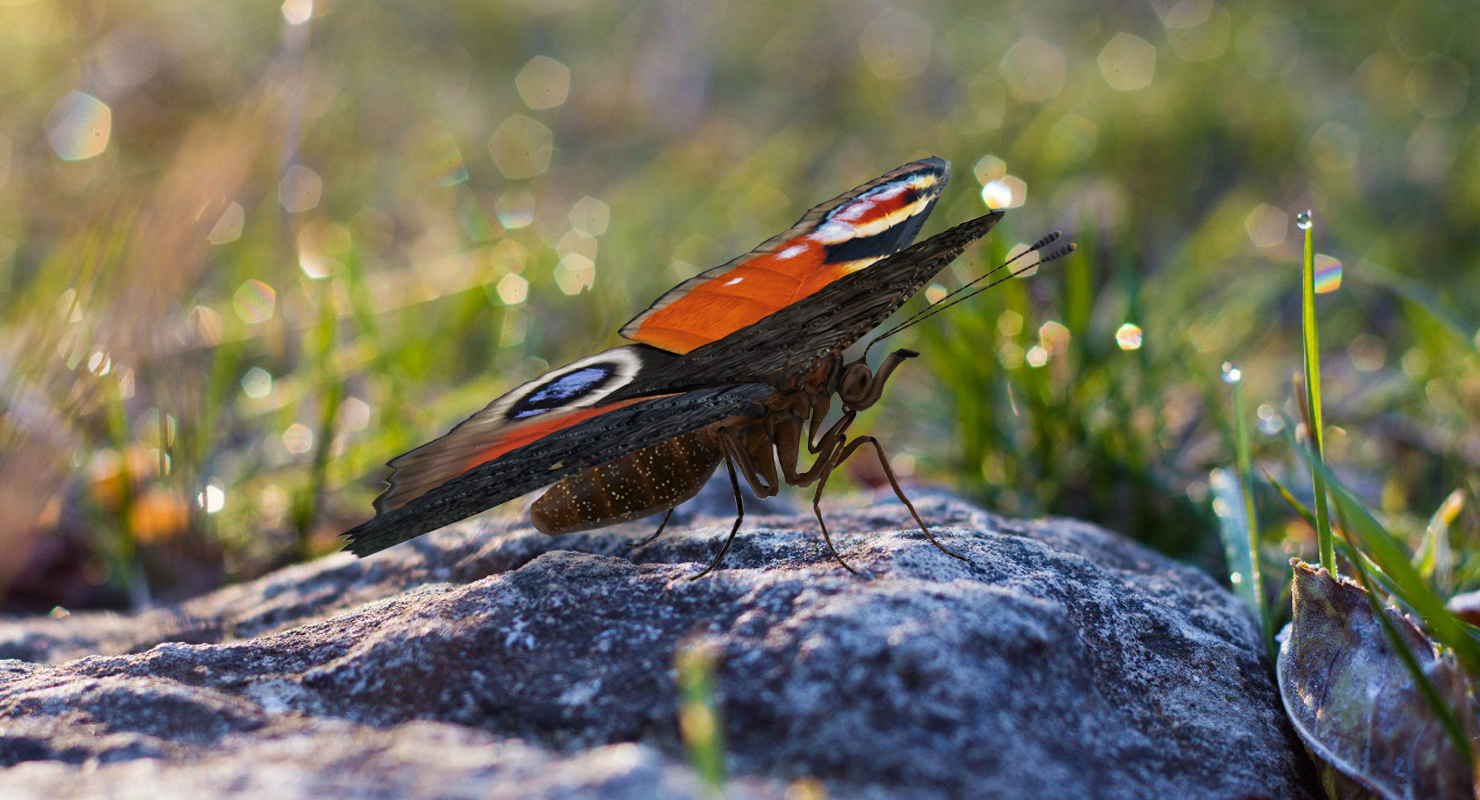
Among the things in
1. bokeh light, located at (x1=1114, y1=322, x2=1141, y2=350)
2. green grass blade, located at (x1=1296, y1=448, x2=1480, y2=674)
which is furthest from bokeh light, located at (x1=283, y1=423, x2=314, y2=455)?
green grass blade, located at (x1=1296, y1=448, x2=1480, y2=674)

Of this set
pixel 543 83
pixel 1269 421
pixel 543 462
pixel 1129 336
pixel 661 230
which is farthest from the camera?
pixel 543 83

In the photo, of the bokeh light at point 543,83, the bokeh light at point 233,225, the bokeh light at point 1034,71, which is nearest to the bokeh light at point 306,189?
Answer: the bokeh light at point 233,225

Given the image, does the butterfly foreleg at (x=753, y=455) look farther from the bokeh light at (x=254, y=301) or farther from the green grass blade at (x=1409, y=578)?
the bokeh light at (x=254, y=301)

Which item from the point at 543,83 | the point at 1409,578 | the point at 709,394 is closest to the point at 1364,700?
the point at 1409,578

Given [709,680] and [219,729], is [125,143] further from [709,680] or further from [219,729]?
[709,680]

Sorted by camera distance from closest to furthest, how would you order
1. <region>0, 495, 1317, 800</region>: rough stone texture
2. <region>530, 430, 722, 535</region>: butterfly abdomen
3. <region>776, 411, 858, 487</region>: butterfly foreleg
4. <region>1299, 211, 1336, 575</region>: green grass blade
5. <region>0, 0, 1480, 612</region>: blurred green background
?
<region>0, 495, 1317, 800</region>: rough stone texture, <region>1299, 211, 1336, 575</region>: green grass blade, <region>530, 430, 722, 535</region>: butterfly abdomen, <region>776, 411, 858, 487</region>: butterfly foreleg, <region>0, 0, 1480, 612</region>: blurred green background

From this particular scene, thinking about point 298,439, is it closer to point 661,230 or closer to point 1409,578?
point 661,230

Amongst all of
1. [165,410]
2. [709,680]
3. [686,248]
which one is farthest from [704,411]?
[686,248]

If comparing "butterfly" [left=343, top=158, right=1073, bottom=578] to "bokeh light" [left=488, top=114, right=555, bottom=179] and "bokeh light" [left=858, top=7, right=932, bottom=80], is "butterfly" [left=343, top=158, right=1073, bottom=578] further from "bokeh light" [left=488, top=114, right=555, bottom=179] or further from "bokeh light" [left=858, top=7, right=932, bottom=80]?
"bokeh light" [left=858, top=7, right=932, bottom=80]
